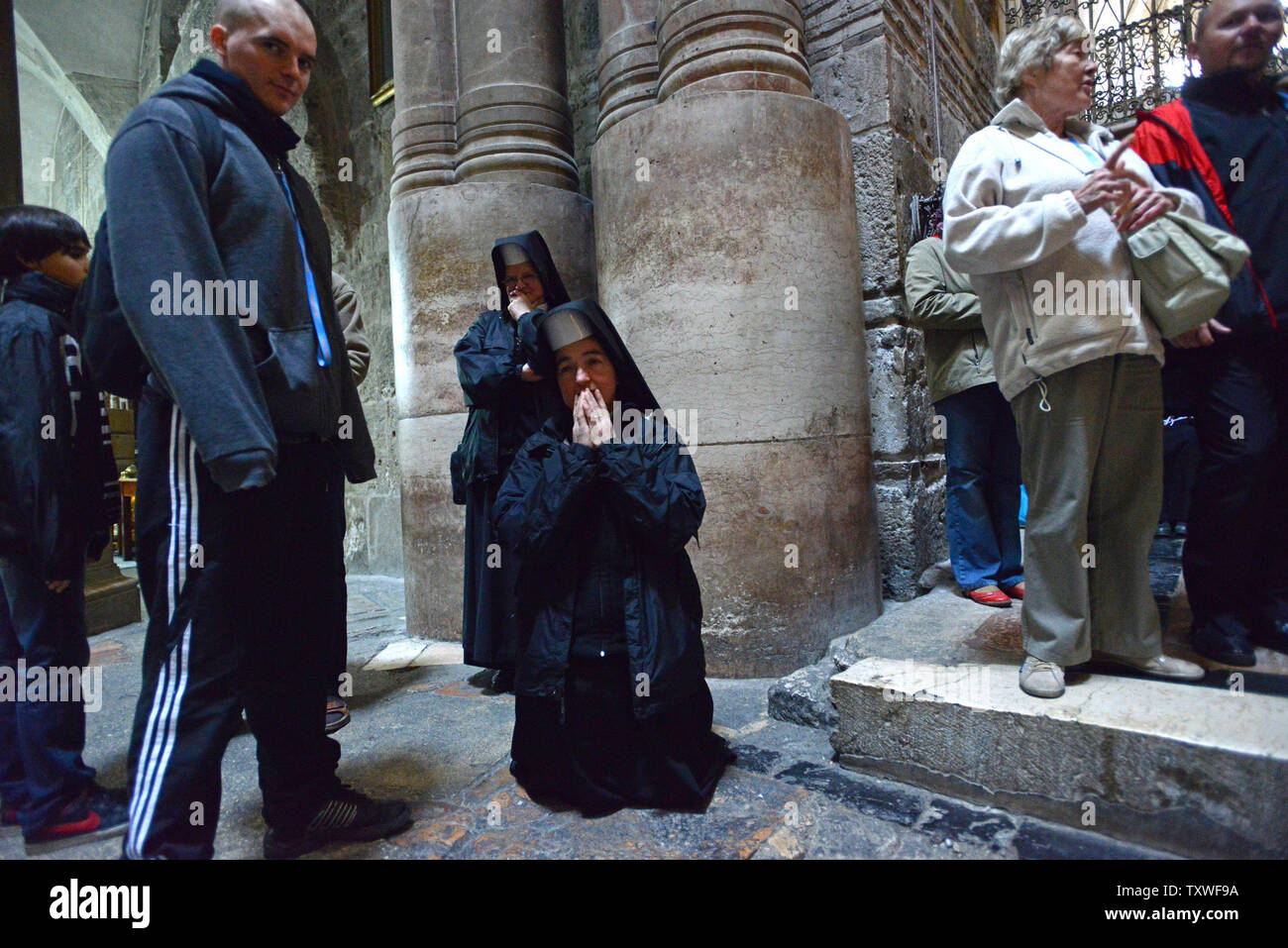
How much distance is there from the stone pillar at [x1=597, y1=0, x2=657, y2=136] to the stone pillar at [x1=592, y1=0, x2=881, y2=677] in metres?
0.40

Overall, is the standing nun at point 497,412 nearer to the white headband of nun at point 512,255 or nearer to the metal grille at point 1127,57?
the white headband of nun at point 512,255

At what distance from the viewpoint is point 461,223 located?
3771mm

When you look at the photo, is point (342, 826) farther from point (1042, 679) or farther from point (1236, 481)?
point (1236, 481)

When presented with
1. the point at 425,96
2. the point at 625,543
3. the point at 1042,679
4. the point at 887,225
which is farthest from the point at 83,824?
the point at 425,96

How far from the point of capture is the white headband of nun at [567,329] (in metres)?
2.03

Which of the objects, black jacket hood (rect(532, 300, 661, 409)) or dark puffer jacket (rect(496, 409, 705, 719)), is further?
black jacket hood (rect(532, 300, 661, 409))

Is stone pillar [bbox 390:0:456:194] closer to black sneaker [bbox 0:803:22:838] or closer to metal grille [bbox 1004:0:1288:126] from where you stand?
black sneaker [bbox 0:803:22:838]

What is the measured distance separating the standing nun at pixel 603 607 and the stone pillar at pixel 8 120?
408cm

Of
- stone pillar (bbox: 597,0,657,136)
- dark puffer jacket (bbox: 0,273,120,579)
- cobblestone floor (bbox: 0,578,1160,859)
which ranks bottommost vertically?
cobblestone floor (bbox: 0,578,1160,859)

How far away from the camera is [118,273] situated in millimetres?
1341

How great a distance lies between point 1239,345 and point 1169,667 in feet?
3.16

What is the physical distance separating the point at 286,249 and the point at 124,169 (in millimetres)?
308

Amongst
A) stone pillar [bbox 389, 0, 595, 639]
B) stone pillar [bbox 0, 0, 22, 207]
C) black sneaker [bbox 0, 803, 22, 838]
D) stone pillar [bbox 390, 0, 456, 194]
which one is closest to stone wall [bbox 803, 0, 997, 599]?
stone pillar [bbox 389, 0, 595, 639]

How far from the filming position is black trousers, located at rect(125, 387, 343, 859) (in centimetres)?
134
